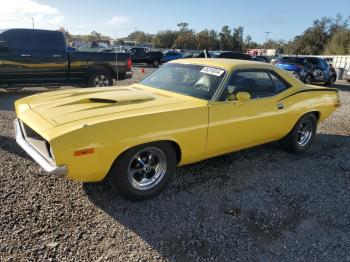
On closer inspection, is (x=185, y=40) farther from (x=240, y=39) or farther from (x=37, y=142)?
(x=37, y=142)

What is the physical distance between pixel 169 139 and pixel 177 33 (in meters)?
83.1

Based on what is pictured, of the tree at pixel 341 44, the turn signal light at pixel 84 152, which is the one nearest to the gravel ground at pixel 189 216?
the turn signal light at pixel 84 152

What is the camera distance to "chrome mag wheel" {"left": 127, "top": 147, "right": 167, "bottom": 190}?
137 inches

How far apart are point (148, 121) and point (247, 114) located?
1.52m

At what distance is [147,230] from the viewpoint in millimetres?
3092

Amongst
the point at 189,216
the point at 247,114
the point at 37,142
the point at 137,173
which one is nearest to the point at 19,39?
the point at 37,142

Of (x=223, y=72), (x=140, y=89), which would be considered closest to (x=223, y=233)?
(x=223, y=72)

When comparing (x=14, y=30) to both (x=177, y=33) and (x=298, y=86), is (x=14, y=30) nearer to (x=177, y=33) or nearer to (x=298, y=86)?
(x=298, y=86)

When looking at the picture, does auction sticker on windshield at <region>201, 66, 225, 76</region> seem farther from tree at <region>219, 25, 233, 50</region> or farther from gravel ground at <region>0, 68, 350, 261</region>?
tree at <region>219, 25, 233, 50</region>

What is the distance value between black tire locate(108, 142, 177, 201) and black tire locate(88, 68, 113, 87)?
278 inches

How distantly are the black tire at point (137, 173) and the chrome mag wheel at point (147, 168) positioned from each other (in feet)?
0.04

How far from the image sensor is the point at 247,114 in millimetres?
4238

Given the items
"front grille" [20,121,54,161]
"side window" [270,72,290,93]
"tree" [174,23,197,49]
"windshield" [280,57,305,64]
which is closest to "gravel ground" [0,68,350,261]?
"front grille" [20,121,54,161]

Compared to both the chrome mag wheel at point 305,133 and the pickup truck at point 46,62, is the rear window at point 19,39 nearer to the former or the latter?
the pickup truck at point 46,62
